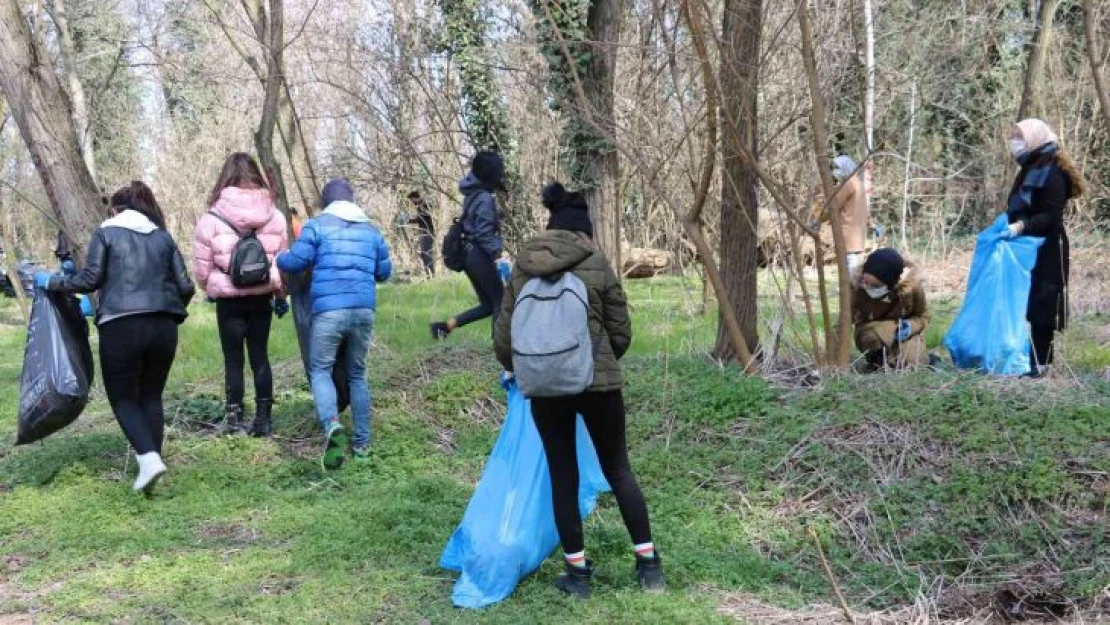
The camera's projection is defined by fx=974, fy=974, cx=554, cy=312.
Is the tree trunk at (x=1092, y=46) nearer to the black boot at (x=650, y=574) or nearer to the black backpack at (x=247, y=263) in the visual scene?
the black boot at (x=650, y=574)

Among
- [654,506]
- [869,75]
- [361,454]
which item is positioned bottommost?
[654,506]

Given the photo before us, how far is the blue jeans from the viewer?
577 cm

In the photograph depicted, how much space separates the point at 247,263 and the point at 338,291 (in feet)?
2.13

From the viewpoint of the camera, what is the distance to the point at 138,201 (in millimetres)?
5555

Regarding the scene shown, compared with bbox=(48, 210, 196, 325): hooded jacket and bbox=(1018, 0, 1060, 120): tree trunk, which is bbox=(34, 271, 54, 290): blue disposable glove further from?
bbox=(1018, 0, 1060, 120): tree trunk

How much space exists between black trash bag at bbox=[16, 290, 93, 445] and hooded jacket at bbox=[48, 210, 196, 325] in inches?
10.4

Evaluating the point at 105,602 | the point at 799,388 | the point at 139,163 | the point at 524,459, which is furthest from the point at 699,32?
the point at 139,163

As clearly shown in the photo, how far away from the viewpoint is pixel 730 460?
5.52 m

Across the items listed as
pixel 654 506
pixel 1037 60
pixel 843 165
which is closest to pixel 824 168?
pixel 843 165

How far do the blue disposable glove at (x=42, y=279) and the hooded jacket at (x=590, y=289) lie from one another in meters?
3.05

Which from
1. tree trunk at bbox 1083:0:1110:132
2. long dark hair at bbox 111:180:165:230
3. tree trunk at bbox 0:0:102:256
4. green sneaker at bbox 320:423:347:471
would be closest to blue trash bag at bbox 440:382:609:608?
green sneaker at bbox 320:423:347:471

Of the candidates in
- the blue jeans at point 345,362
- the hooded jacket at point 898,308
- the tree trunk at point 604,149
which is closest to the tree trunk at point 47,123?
the blue jeans at point 345,362

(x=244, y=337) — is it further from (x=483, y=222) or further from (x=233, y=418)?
(x=483, y=222)

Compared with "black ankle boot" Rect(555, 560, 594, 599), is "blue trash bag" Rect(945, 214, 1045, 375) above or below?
above
